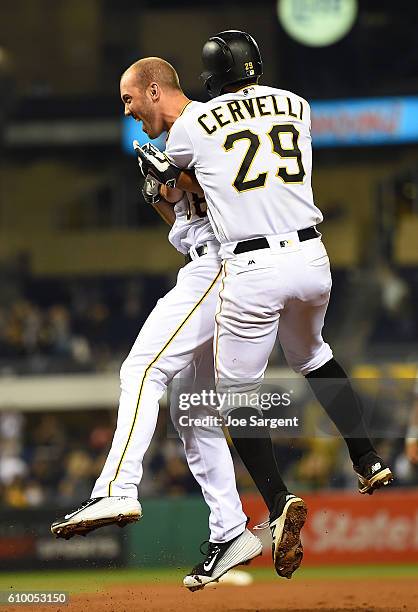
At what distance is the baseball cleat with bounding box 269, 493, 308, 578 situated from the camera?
423cm

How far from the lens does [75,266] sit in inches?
666

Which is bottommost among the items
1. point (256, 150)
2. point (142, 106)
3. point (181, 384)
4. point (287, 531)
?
point (287, 531)

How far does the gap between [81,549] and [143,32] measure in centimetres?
874

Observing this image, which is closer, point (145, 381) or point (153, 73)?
point (145, 381)

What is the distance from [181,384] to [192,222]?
698 millimetres

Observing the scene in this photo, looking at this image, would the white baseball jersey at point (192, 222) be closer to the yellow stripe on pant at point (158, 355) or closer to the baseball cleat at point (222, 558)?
the yellow stripe on pant at point (158, 355)

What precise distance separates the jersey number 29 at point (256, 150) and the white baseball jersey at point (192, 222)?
43 centimetres

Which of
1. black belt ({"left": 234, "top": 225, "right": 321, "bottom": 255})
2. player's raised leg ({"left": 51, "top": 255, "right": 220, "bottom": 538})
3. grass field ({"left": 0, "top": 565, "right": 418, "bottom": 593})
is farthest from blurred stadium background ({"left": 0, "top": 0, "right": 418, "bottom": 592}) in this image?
black belt ({"left": 234, "top": 225, "right": 321, "bottom": 255})

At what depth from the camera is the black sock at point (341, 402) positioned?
4.70 meters

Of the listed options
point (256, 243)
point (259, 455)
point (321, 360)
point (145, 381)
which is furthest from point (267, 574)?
point (256, 243)

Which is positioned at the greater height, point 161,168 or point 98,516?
point 161,168

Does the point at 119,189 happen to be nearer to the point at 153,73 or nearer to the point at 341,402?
the point at 153,73

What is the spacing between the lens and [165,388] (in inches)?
181

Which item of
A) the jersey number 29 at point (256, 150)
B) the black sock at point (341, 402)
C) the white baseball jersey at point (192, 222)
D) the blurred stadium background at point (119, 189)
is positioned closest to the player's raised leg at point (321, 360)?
the black sock at point (341, 402)
